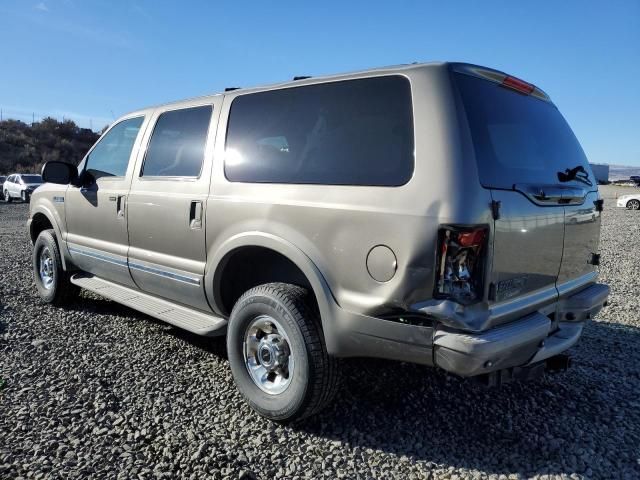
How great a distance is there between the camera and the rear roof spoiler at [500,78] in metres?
2.49

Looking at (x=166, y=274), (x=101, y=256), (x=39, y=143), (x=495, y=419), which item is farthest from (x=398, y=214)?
(x=39, y=143)

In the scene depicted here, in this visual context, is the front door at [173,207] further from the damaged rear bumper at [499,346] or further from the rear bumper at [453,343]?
the damaged rear bumper at [499,346]

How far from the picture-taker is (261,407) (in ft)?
9.46

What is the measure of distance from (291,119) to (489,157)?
4.10ft

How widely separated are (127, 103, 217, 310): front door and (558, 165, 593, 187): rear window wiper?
7.58 feet

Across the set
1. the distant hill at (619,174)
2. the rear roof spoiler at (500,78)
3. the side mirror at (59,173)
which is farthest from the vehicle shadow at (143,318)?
the distant hill at (619,174)

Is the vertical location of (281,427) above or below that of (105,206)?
below

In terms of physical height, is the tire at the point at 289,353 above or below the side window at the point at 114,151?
below

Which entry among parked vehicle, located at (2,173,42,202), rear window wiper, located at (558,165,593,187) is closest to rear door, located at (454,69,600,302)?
rear window wiper, located at (558,165,593,187)

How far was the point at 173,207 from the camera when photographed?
3525 millimetres

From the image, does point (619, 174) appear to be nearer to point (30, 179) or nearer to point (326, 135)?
point (30, 179)

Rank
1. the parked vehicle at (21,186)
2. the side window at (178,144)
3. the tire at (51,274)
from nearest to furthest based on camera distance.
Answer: the side window at (178,144) < the tire at (51,274) < the parked vehicle at (21,186)

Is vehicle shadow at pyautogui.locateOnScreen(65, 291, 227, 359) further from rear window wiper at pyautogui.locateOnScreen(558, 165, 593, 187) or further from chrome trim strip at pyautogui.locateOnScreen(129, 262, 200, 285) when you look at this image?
rear window wiper at pyautogui.locateOnScreen(558, 165, 593, 187)

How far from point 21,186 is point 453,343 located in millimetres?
29235
